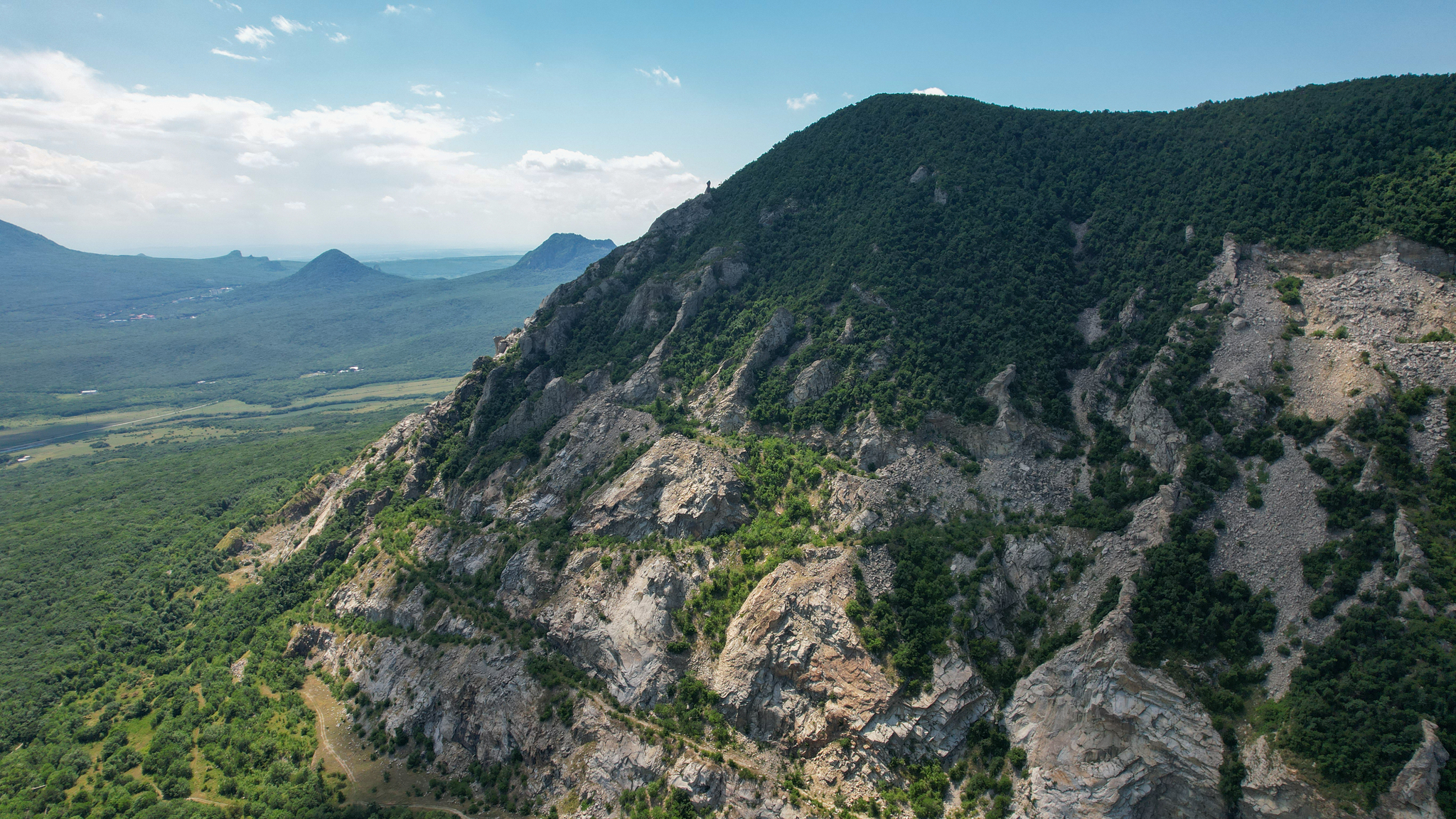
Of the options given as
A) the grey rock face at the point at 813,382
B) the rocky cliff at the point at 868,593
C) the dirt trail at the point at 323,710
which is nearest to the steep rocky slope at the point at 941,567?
the rocky cliff at the point at 868,593

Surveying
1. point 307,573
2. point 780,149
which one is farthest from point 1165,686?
point 780,149

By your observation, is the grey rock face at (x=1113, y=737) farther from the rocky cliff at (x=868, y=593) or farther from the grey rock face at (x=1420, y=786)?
the grey rock face at (x=1420, y=786)

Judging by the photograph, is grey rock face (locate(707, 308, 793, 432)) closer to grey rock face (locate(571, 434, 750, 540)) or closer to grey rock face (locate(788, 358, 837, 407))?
grey rock face (locate(788, 358, 837, 407))

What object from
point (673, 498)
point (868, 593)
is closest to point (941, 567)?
point (868, 593)

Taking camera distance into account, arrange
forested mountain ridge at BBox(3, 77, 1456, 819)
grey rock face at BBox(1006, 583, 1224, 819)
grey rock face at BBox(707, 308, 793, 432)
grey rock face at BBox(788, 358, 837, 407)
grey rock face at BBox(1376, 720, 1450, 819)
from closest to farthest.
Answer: grey rock face at BBox(1376, 720, 1450, 819), grey rock face at BBox(1006, 583, 1224, 819), forested mountain ridge at BBox(3, 77, 1456, 819), grey rock face at BBox(788, 358, 837, 407), grey rock face at BBox(707, 308, 793, 432)

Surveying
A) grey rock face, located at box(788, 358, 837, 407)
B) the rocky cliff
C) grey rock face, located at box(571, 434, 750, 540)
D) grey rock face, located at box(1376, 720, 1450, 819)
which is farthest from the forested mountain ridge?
grey rock face, located at box(788, 358, 837, 407)

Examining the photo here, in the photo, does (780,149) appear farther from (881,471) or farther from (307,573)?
(307,573)
